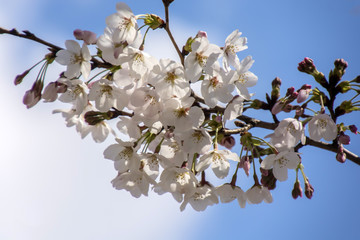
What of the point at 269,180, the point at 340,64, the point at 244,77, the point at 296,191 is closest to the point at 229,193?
the point at 269,180

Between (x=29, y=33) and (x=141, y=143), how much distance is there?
785mm

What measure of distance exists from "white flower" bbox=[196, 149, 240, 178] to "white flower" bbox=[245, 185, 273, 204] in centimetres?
24

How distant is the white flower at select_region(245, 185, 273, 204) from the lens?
7.59ft

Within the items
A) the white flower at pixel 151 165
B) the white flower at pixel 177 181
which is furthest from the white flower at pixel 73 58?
the white flower at pixel 177 181

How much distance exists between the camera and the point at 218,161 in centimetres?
218

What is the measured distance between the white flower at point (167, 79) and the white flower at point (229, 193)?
661mm

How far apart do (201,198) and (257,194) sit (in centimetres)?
32

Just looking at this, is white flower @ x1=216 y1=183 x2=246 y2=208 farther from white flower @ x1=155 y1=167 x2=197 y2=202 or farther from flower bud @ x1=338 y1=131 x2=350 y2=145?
flower bud @ x1=338 y1=131 x2=350 y2=145

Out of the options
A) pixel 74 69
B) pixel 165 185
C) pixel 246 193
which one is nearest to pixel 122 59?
pixel 74 69

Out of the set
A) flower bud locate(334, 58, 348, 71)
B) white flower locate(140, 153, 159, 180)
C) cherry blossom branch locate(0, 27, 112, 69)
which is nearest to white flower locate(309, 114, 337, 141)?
flower bud locate(334, 58, 348, 71)

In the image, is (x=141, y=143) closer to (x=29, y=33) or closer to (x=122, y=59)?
(x=122, y=59)

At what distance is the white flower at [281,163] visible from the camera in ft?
7.01

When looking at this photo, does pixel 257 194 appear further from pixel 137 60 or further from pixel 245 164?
pixel 137 60

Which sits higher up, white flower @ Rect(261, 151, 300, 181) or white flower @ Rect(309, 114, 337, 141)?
white flower @ Rect(309, 114, 337, 141)
